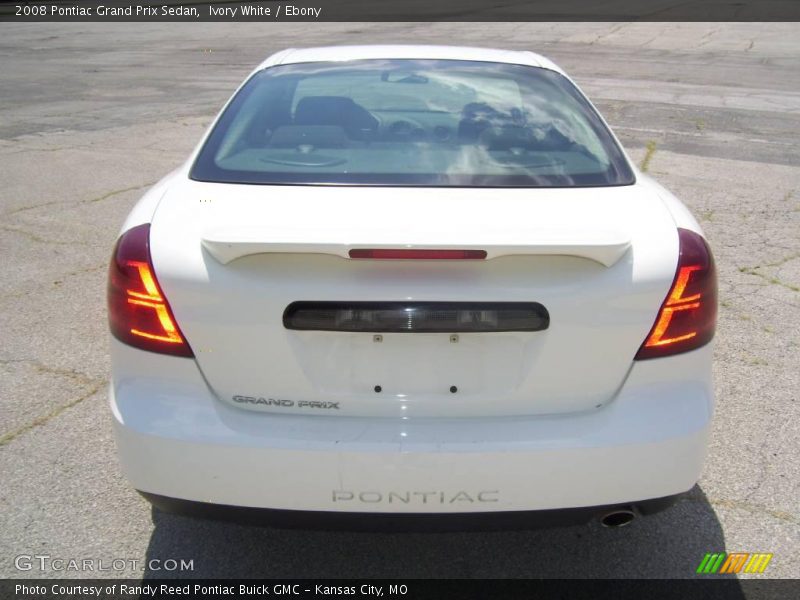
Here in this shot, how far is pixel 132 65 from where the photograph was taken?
62.7 ft

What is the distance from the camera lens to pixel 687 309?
7.68ft

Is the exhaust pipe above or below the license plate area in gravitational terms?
below

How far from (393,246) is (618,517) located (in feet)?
3.45

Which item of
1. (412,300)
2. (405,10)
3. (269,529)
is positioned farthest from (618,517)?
(405,10)

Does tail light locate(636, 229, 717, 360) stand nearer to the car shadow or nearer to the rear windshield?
the rear windshield

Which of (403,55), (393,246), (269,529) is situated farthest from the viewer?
(403,55)

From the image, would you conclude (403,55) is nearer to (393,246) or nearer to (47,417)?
(393,246)

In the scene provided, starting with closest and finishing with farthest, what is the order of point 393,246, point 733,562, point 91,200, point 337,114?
point 393,246 < point 733,562 < point 337,114 < point 91,200

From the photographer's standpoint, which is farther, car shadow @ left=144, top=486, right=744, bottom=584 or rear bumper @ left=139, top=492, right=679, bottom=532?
car shadow @ left=144, top=486, right=744, bottom=584

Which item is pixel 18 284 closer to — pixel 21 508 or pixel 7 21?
pixel 21 508

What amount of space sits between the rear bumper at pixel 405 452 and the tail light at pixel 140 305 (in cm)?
4

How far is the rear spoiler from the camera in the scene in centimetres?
216

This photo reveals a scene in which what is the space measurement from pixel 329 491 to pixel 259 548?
805 mm

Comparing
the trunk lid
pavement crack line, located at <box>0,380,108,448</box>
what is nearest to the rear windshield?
the trunk lid
